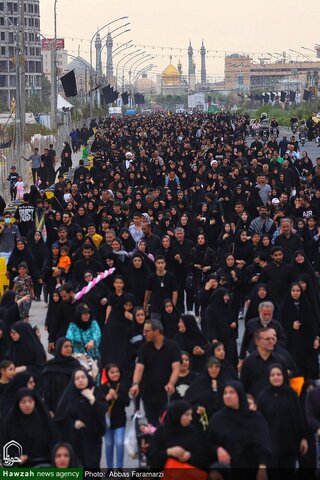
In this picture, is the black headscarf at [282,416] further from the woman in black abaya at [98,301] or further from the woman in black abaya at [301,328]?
the woman in black abaya at [98,301]

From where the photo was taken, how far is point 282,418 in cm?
982

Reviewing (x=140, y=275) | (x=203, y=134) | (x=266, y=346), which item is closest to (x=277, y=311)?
(x=140, y=275)

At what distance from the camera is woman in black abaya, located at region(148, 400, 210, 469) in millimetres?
8953

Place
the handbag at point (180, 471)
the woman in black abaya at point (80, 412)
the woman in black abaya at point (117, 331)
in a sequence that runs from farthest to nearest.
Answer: the woman in black abaya at point (117, 331) → the woman in black abaya at point (80, 412) → the handbag at point (180, 471)

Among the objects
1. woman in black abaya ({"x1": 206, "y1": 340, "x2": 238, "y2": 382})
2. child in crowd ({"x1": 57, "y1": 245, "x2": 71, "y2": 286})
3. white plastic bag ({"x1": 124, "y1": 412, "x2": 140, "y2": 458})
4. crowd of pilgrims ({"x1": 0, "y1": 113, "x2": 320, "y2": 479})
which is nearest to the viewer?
crowd of pilgrims ({"x1": 0, "y1": 113, "x2": 320, "y2": 479})

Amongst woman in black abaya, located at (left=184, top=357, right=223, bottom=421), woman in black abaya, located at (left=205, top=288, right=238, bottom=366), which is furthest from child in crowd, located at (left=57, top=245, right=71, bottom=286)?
woman in black abaya, located at (left=184, top=357, right=223, bottom=421)

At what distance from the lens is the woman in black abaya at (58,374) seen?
10789 mm

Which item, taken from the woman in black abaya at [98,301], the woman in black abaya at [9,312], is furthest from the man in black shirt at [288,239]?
the woman in black abaya at [9,312]

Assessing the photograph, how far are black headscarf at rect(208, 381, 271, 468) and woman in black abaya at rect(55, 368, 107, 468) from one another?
1180 millimetres

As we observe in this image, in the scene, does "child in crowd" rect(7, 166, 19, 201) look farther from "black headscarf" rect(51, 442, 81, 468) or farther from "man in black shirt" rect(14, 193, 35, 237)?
"black headscarf" rect(51, 442, 81, 468)

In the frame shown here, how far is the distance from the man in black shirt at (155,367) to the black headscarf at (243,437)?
2015 mm

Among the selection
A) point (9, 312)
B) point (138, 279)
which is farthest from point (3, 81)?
point (9, 312)

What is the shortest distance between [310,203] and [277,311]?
8.30 m

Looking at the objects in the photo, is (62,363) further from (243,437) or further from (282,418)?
(243,437)
